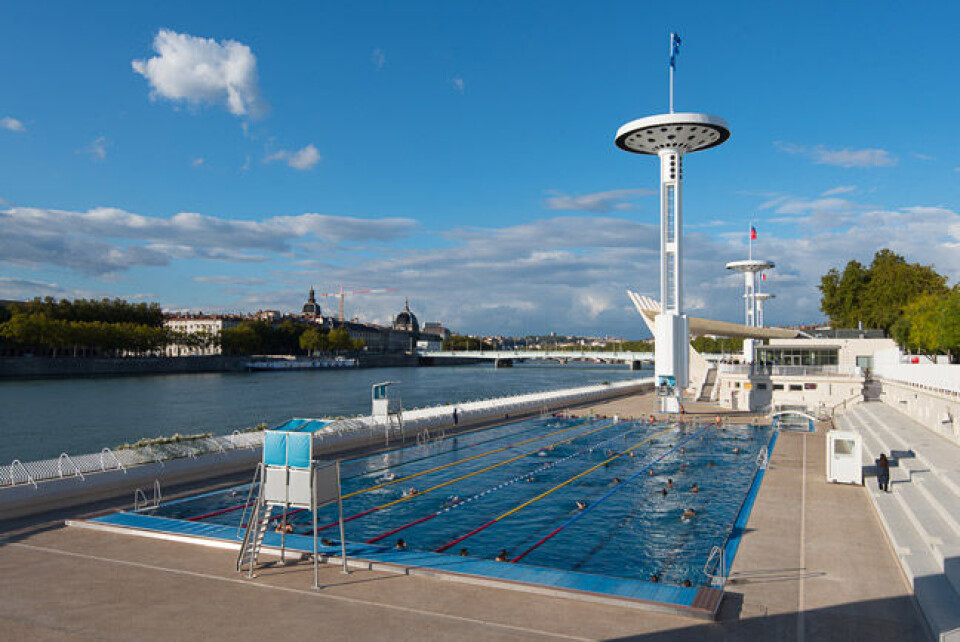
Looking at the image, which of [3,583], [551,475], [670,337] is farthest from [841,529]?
[670,337]

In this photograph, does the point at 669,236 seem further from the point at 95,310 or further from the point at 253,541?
the point at 95,310

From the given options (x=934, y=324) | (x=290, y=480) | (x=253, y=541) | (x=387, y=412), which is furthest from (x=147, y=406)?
(x=934, y=324)

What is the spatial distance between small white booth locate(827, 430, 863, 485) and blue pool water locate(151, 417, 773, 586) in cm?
286

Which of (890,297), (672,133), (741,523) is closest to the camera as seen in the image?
(741,523)

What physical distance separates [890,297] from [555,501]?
71.0 meters

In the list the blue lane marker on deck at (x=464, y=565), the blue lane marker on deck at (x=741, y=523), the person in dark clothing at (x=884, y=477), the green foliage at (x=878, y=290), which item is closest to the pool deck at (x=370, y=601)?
the blue lane marker on deck at (x=741, y=523)

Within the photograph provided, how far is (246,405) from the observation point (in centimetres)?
7194

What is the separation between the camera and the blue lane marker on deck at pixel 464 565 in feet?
A: 37.1

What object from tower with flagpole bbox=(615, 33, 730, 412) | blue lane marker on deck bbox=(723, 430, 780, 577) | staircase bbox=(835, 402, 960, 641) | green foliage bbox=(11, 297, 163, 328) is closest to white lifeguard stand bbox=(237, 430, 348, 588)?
blue lane marker on deck bbox=(723, 430, 780, 577)

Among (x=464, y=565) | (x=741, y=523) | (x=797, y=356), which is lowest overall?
(x=741, y=523)

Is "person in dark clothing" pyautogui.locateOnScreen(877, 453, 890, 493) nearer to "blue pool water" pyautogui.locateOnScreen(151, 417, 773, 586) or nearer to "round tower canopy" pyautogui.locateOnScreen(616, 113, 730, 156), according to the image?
"blue pool water" pyautogui.locateOnScreen(151, 417, 773, 586)

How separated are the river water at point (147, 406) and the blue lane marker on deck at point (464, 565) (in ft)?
100

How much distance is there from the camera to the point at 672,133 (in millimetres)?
42156

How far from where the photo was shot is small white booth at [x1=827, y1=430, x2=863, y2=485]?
69.6 feet
